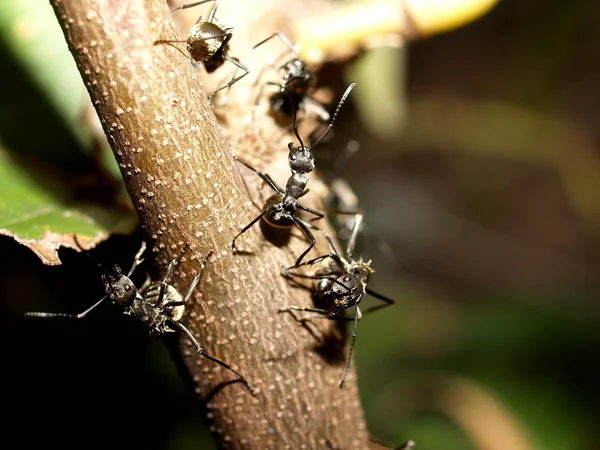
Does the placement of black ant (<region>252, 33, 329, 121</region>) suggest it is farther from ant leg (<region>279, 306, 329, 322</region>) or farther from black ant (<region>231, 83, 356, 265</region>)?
ant leg (<region>279, 306, 329, 322</region>)

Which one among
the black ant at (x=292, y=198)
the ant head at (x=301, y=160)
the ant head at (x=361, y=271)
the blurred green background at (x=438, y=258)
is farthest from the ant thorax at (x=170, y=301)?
the ant head at (x=361, y=271)

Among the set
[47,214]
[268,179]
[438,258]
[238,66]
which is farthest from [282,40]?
[438,258]

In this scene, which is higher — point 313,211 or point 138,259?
point 313,211

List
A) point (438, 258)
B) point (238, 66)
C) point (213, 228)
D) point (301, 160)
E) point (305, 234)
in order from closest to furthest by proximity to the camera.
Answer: point (213, 228) → point (305, 234) → point (301, 160) → point (238, 66) → point (438, 258)

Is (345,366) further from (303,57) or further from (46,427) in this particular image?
(46,427)

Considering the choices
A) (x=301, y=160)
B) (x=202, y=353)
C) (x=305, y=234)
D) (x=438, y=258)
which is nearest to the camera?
(x=202, y=353)

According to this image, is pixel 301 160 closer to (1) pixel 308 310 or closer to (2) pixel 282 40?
(1) pixel 308 310

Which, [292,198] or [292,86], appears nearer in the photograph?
[292,198]

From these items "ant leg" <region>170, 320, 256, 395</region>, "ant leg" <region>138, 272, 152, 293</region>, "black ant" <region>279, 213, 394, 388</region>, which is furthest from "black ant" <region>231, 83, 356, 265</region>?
"ant leg" <region>138, 272, 152, 293</region>
